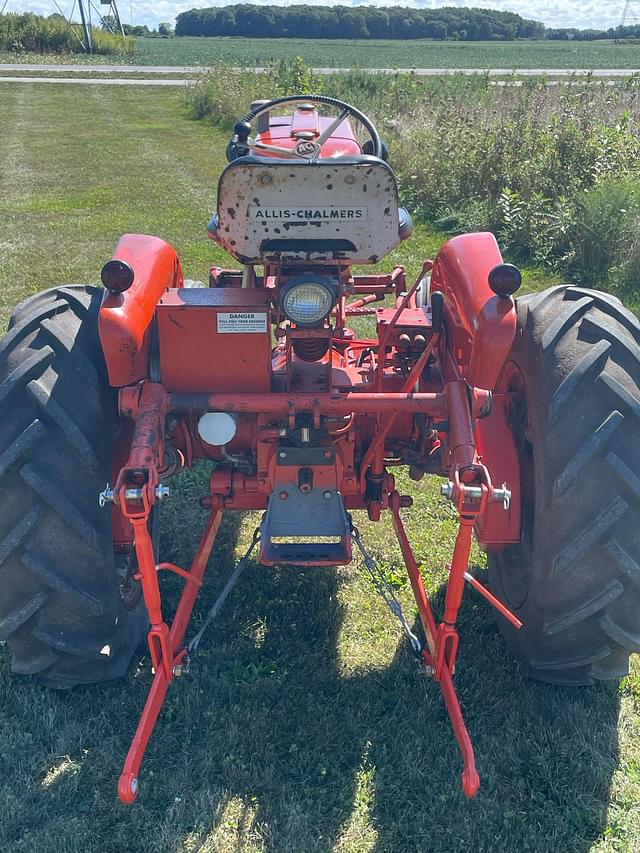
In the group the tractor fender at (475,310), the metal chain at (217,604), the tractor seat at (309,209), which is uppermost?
the tractor seat at (309,209)

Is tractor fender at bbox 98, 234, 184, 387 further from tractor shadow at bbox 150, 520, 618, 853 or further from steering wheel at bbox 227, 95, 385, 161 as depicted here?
tractor shadow at bbox 150, 520, 618, 853

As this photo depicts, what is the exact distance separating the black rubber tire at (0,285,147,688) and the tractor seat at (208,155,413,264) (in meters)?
0.70

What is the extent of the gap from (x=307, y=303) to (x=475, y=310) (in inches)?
23.7

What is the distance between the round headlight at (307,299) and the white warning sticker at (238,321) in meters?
0.10

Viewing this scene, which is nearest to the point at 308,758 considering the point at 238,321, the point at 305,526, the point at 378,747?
the point at 378,747

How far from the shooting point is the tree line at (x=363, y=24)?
2891 inches

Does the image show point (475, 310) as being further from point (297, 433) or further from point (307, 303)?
point (297, 433)

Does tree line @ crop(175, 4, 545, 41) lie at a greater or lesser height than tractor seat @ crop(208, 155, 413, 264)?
lesser

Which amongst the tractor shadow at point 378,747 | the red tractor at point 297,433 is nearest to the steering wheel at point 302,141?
the red tractor at point 297,433

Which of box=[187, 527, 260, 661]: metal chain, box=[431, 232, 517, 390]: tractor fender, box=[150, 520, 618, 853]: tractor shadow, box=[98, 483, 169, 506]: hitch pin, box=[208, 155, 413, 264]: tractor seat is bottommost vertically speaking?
box=[150, 520, 618, 853]: tractor shadow

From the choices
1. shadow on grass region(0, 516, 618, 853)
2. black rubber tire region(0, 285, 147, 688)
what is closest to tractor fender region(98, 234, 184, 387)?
black rubber tire region(0, 285, 147, 688)

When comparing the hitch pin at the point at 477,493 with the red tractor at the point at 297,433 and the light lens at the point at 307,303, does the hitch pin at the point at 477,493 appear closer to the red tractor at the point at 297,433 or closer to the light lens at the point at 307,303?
the red tractor at the point at 297,433

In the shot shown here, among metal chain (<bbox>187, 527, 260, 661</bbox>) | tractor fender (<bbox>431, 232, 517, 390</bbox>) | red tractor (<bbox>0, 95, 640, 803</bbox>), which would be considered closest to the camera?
red tractor (<bbox>0, 95, 640, 803</bbox>)

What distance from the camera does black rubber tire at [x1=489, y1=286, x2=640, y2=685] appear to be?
2264 millimetres
